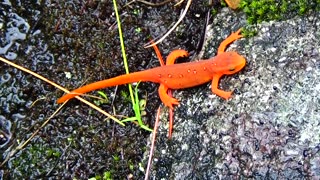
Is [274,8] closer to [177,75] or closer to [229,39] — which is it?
[229,39]

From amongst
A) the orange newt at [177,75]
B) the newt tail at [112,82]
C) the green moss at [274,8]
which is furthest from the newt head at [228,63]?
the newt tail at [112,82]

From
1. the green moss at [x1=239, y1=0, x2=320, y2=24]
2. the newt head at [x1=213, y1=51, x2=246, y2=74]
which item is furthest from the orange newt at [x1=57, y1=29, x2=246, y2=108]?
the green moss at [x1=239, y1=0, x2=320, y2=24]

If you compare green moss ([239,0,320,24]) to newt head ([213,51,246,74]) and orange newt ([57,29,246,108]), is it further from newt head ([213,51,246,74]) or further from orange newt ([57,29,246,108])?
newt head ([213,51,246,74])

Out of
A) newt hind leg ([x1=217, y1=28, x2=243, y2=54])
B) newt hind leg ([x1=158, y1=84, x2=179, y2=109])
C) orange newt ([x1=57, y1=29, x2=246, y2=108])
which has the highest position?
newt hind leg ([x1=217, y1=28, x2=243, y2=54])

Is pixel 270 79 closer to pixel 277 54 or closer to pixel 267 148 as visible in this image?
pixel 277 54

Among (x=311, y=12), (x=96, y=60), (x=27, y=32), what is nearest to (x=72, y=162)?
(x=96, y=60)

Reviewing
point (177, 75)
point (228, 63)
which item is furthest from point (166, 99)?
point (228, 63)

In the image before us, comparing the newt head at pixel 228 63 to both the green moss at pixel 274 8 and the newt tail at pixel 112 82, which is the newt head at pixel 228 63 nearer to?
the green moss at pixel 274 8

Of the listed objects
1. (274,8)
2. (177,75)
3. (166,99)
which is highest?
(274,8)
